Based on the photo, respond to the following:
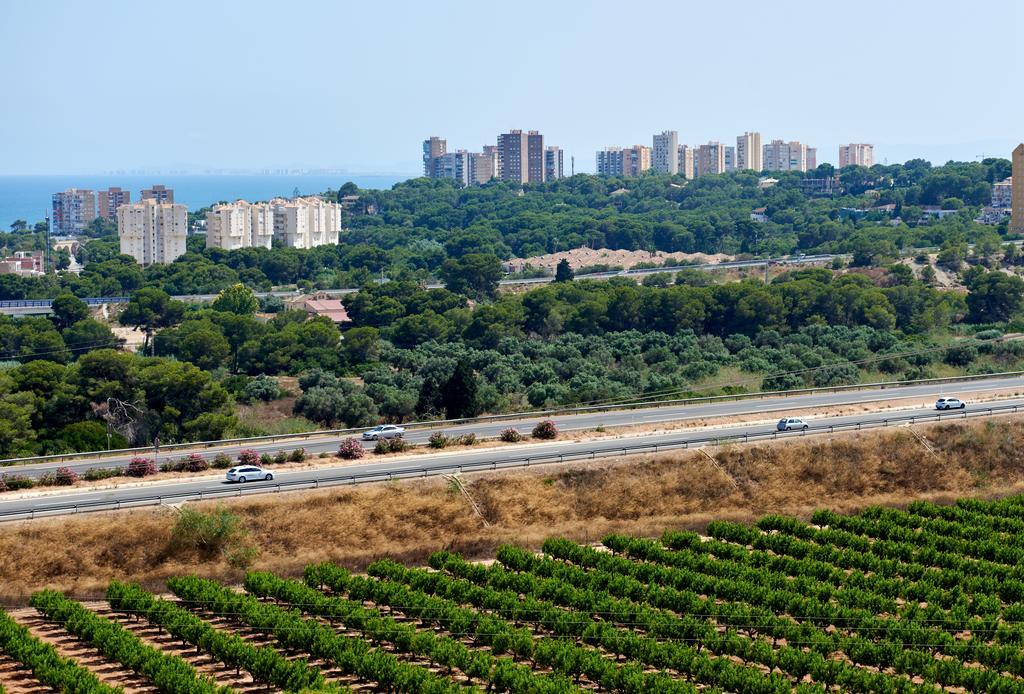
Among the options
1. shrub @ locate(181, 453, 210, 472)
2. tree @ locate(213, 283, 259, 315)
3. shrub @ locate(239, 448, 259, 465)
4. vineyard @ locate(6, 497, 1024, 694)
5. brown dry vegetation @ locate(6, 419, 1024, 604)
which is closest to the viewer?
vineyard @ locate(6, 497, 1024, 694)

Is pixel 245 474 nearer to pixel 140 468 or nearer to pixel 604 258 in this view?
pixel 140 468

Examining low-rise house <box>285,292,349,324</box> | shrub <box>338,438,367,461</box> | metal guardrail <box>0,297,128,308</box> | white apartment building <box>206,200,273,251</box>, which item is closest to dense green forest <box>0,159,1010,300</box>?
white apartment building <box>206,200,273,251</box>

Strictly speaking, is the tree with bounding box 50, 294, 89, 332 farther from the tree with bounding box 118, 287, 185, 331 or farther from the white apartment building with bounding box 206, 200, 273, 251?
the white apartment building with bounding box 206, 200, 273, 251

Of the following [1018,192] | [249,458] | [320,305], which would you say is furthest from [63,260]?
[249,458]

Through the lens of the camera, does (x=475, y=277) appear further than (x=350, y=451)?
Yes

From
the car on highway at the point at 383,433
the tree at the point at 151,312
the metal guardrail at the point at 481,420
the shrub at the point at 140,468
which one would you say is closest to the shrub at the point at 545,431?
the metal guardrail at the point at 481,420
